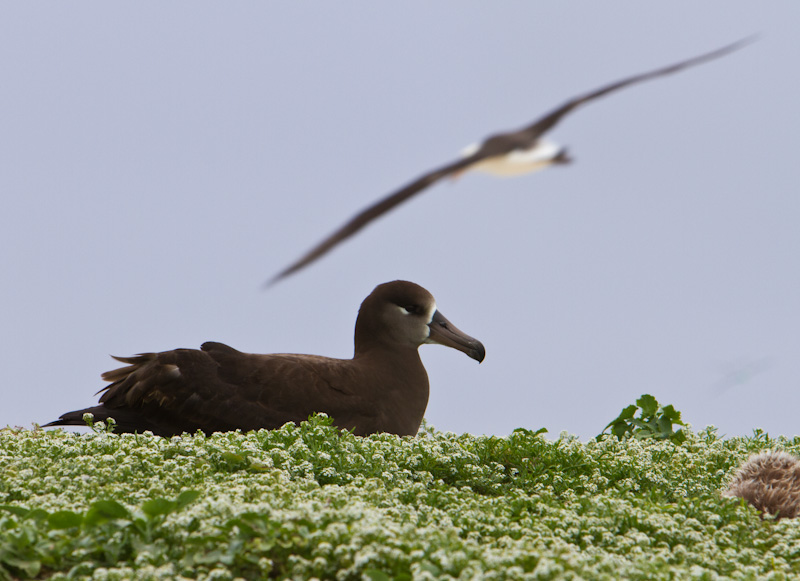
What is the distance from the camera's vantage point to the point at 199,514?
16.1 ft

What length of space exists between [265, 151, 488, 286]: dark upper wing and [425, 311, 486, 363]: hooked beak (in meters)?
5.80

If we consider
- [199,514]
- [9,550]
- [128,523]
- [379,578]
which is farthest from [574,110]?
[9,550]

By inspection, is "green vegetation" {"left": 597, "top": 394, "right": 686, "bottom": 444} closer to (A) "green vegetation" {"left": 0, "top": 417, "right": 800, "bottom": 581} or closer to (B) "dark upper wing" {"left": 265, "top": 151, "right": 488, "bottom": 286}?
(A) "green vegetation" {"left": 0, "top": 417, "right": 800, "bottom": 581}

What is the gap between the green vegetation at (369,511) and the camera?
15.0 ft

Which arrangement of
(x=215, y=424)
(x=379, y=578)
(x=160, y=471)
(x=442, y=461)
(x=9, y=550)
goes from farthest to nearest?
(x=215, y=424) < (x=442, y=461) < (x=160, y=471) < (x=9, y=550) < (x=379, y=578)

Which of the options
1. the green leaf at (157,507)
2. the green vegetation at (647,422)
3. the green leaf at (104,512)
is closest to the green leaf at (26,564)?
the green leaf at (104,512)

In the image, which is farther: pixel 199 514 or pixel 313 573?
pixel 199 514

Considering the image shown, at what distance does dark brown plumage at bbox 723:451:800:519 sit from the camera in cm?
704

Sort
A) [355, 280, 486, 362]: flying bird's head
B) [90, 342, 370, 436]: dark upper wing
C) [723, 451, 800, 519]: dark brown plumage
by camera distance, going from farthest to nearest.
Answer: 1. [355, 280, 486, 362]: flying bird's head
2. [90, 342, 370, 436]: dark upper wing
3. [723, 451, 800, 519]: dark brown plumage

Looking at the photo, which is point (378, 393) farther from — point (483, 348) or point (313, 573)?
point (313, 573)

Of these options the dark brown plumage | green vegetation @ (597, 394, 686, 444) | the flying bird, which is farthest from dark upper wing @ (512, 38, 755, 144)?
green vegetation @ (597, 394, 686, 444)

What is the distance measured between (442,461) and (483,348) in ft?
8.39

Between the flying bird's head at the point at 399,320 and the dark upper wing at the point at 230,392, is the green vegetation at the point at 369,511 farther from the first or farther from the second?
the flying bird's head at the point at 399,320

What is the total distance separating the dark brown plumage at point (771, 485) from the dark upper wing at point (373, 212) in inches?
174
